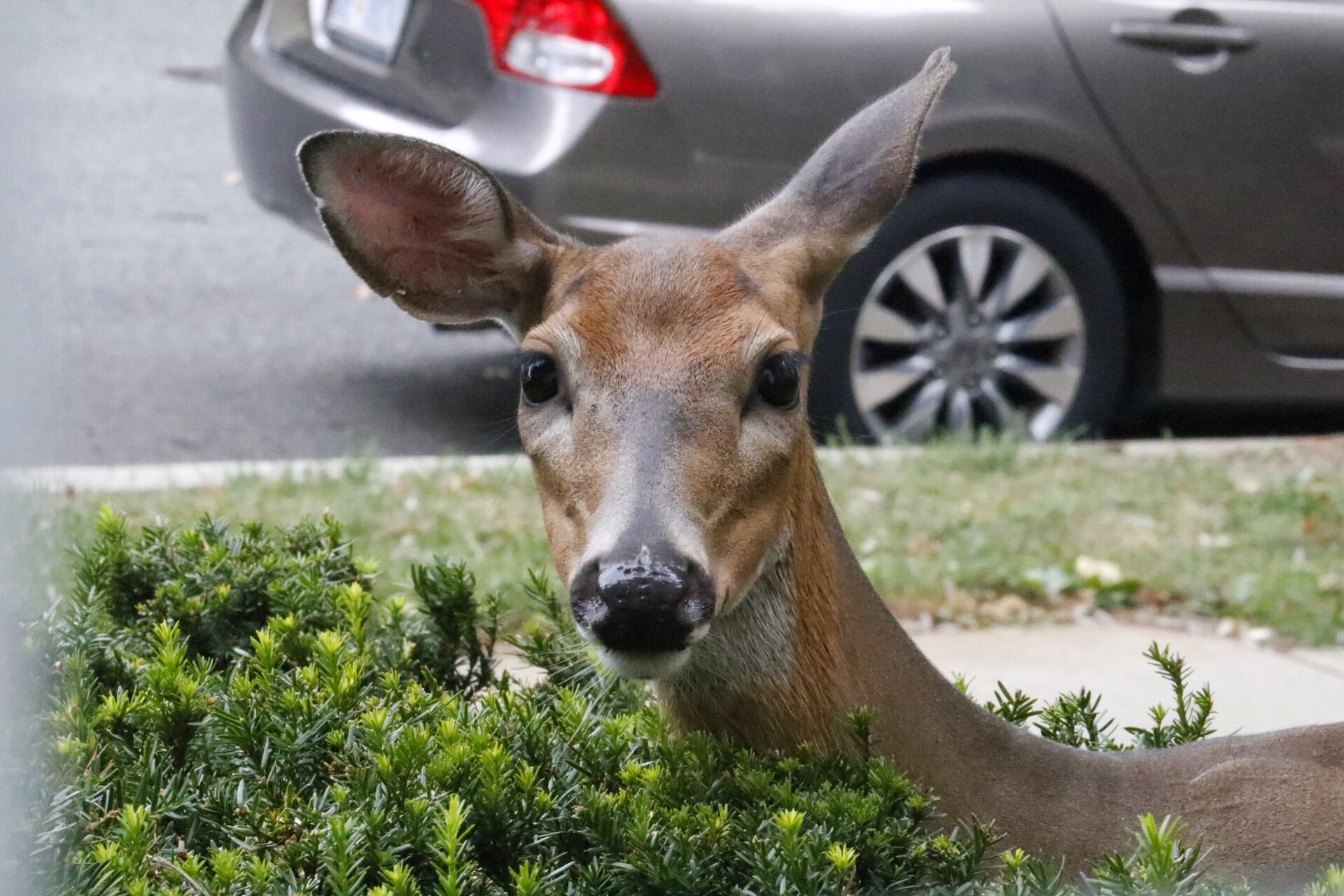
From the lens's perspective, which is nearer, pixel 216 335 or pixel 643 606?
pixel 643 606

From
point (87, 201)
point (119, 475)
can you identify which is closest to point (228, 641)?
point (119, 475)

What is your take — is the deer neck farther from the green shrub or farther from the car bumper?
the car bumper

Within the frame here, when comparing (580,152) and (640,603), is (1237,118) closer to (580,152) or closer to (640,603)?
(580,152)

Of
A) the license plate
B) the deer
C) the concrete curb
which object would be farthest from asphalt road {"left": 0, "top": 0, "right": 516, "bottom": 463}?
the deer

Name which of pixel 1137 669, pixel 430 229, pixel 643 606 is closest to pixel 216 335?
pixel 1137 669

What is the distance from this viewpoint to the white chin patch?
2.37 meters

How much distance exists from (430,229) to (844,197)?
0.68 m

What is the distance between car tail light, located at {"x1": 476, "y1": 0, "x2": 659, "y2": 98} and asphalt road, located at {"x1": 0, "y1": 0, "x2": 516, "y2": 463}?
1314 millimetres

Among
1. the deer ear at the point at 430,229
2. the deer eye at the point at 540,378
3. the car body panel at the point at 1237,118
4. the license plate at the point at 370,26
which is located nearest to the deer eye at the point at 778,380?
the deer eye at the point at 540,378

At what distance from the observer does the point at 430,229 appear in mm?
2953

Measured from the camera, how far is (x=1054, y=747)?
111 inches


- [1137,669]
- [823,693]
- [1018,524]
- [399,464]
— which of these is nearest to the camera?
[823,693]

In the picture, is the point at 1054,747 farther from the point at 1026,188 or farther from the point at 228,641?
the point at 1026,188

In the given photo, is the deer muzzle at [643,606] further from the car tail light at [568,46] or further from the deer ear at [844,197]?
the car tail light at [568,46]
